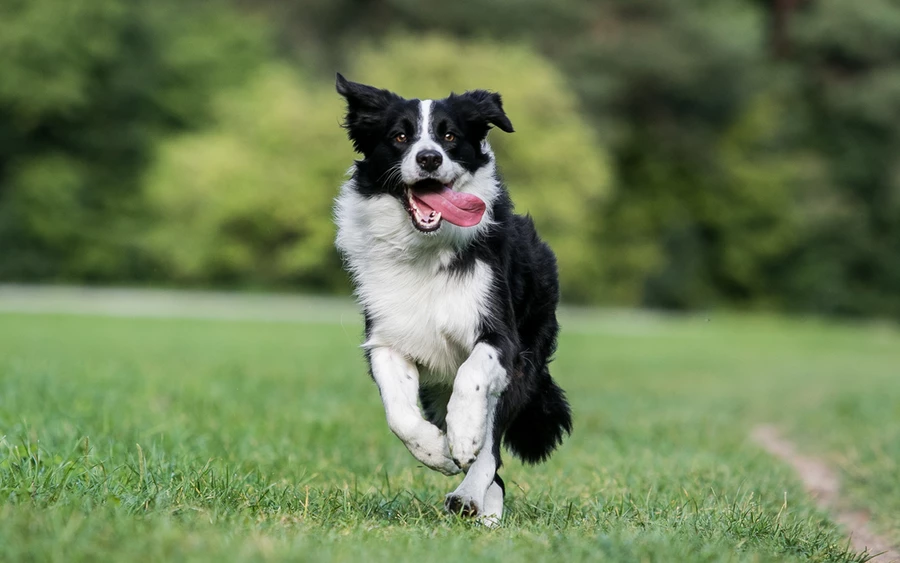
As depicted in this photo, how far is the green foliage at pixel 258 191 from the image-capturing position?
4022cm

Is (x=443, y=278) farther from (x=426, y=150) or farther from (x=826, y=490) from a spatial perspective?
(x=826, y=490)

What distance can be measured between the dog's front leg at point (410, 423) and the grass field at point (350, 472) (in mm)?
259

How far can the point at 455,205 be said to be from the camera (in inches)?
214

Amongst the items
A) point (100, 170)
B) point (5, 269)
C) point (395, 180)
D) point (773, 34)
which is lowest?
point (5, 269)

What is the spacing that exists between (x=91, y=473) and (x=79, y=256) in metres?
42.2

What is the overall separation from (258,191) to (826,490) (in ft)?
112

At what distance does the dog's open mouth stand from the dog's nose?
16cm

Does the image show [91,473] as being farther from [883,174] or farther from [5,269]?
[883,174]

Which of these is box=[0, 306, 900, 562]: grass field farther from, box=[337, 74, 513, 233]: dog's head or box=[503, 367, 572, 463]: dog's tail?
box=[337, 74, 513, 233]: dog's head

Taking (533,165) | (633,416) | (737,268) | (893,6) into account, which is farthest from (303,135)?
(633,416)

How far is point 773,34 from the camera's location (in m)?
50.6

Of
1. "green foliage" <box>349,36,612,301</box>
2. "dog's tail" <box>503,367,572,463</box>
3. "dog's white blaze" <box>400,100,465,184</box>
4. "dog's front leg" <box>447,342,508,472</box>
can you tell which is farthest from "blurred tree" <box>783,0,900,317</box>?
"dog's front leg" <box>447,342,508,472</box>

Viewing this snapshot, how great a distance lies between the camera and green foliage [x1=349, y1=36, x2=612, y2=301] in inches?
1513

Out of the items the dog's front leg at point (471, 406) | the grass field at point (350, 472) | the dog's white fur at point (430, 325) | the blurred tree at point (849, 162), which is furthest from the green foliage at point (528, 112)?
the dog's front leg at point (471, 406)
